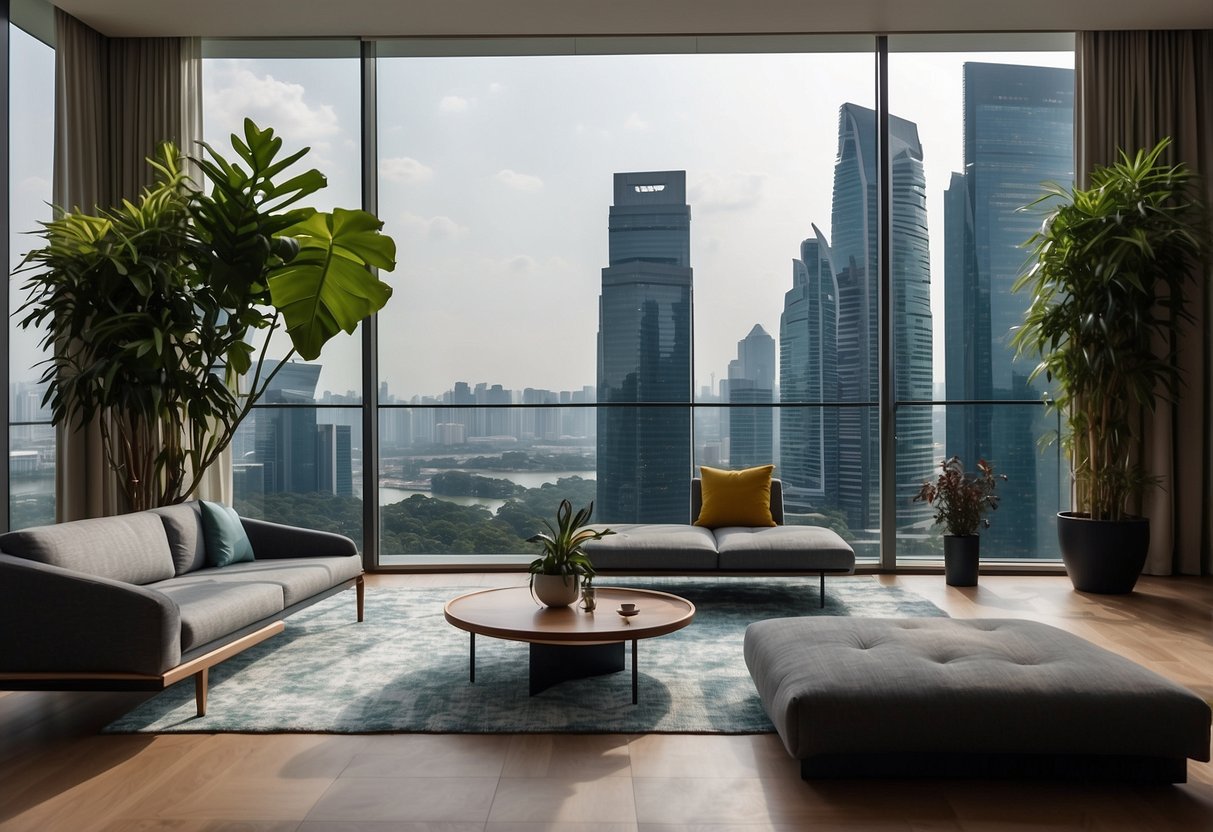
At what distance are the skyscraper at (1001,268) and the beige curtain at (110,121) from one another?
17.0 ft

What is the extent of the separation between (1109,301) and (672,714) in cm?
387

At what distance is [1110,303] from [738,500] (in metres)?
2.47

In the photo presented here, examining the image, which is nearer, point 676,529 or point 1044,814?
point 1044,814

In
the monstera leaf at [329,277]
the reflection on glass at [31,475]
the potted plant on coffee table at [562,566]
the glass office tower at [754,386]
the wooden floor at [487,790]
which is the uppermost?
the monstera leaf at [329,277]

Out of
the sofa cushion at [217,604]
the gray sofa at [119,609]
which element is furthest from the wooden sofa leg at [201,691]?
the sofa cushion at [217,604]

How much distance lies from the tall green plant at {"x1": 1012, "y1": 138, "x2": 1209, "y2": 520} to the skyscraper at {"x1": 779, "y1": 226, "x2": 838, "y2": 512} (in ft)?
3.98

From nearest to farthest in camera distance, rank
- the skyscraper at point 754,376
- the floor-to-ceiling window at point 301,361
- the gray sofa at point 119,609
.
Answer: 1. the gray sofa at point 119,609
2. the floor-to-ceiling window at point 301,361
3. the skyscraper at point 754,376

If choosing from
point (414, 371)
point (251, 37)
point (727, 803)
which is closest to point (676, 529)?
point (414, 371)

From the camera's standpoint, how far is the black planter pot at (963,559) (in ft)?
18.6

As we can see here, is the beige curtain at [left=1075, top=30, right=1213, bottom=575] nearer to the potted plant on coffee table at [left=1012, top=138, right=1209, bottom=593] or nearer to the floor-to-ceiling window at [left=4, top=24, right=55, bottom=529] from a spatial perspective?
the potted plant on coffee table at [left=1012, top=138, right=1209, bottom=593]

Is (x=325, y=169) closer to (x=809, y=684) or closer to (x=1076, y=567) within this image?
(x=809, y=684)

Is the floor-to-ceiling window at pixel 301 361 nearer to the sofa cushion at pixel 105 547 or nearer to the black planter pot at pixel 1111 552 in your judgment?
the sofa cushion at pixel 105 547

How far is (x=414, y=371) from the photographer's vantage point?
6.30 meters

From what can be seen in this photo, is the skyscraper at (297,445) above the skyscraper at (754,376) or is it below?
below
